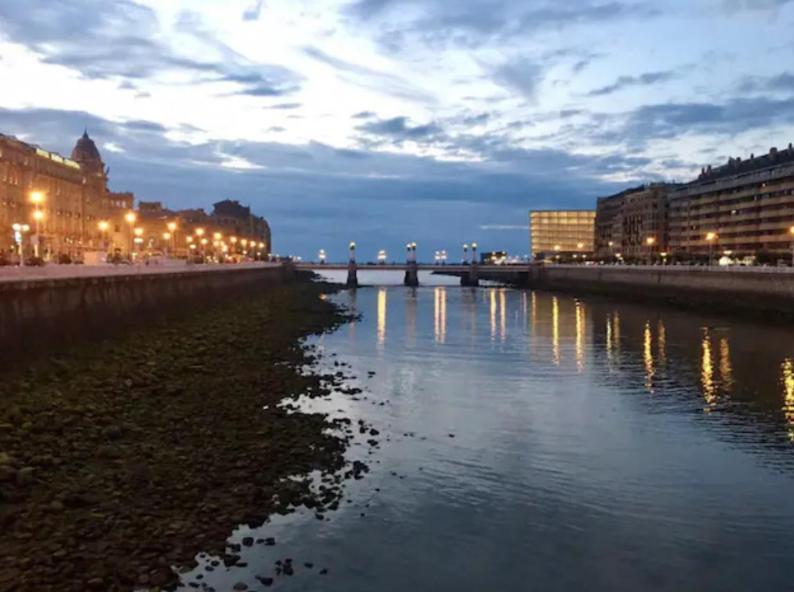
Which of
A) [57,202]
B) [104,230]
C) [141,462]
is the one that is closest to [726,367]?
[141,462]

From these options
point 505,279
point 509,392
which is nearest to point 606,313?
point 509,392

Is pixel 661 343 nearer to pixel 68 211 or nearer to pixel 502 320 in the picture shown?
pixel 502 320

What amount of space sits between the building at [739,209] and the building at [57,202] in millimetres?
102337

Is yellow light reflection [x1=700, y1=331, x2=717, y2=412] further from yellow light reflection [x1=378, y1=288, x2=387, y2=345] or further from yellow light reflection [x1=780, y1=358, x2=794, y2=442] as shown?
yellow light reflection [x1=378, y1=288, x2=387, y2=345]

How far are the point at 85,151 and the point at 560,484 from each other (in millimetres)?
165287

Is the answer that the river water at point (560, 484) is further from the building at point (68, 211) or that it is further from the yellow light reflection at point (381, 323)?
the building at point (68, 211)

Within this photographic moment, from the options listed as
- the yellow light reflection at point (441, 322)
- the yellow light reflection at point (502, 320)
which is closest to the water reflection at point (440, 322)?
the yellow light reflection at point (441, 322)

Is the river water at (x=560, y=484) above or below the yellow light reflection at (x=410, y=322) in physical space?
above

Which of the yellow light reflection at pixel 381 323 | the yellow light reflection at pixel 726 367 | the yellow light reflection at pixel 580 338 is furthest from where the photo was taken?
the yellow light reflection at pixel 381 323

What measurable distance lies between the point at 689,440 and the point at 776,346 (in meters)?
26.1

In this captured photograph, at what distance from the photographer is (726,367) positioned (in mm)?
36281

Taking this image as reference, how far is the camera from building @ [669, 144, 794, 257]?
145 m

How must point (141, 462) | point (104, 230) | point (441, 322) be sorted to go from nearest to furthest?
1. point (141, 462)
2. point (441, 322)
3. point (104, 230)

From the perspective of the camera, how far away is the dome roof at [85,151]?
162250mm
